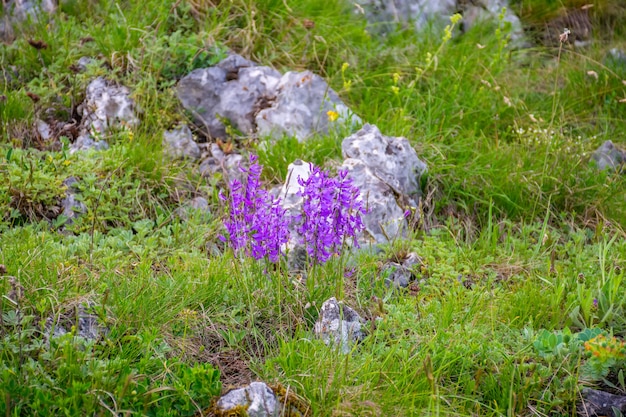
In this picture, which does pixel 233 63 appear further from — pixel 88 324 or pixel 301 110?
pixel 88 324

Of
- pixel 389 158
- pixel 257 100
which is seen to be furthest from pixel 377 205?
pixel 257 100

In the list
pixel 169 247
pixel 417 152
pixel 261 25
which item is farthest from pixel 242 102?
pixel 169 247

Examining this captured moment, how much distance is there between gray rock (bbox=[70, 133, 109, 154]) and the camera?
4898mm

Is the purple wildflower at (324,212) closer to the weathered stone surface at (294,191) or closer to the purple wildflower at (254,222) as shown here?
the purple wildflower at (254,222)

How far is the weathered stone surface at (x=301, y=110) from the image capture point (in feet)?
16.8

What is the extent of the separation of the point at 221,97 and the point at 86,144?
3.63 feet

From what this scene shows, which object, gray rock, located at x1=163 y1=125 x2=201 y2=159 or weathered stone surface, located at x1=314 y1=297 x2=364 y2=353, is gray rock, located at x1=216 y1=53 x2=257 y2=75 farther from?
weathered stone surface, located at x1=314 y1=297 x2=364 y2=353

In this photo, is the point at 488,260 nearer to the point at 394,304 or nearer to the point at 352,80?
the point at 394,304

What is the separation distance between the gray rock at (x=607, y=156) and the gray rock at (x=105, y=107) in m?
3.55

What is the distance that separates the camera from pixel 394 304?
3.36 metres

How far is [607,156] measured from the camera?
5.21 metres

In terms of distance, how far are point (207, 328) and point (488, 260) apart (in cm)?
177

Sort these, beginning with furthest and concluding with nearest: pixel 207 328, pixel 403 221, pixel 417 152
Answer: pixel 417 152
pixel 403 221
pixel 207 328

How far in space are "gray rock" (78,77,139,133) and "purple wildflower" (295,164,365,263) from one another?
8.07ft
